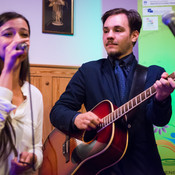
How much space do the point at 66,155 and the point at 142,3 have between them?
6.24 ft

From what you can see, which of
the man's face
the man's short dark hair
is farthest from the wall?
the man's face

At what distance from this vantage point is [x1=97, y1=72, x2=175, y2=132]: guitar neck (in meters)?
1.63

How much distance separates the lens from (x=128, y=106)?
167 cm

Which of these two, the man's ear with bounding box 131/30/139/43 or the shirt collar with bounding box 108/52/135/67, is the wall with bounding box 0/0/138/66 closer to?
the man's ear with bounding box 131/30/139/43

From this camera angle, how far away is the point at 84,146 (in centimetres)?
180

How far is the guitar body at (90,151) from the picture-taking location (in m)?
1.64

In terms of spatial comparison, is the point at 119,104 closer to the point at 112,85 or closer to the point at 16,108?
the point at 112,85

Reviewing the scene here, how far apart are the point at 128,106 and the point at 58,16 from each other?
6.18 ft

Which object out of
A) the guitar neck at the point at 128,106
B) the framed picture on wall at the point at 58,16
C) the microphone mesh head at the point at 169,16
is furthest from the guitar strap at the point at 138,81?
the framed picture on wall at the point at 58,16

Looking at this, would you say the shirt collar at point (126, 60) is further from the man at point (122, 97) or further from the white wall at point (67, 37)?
the white wall at point (67, 37)

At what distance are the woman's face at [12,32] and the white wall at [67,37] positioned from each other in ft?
4.41

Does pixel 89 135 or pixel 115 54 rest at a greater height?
pixel 115 54

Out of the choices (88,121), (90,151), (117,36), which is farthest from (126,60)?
(90,151)

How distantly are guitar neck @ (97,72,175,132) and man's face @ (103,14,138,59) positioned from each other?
1.40ft
